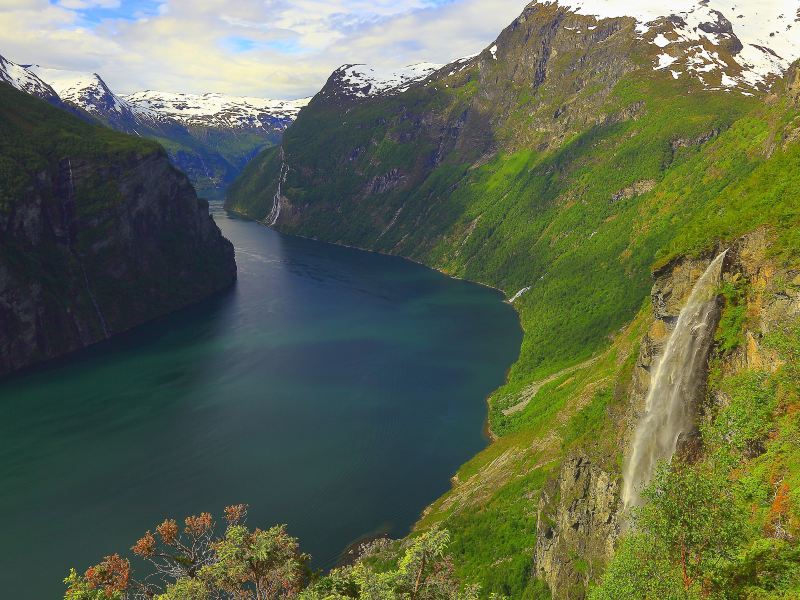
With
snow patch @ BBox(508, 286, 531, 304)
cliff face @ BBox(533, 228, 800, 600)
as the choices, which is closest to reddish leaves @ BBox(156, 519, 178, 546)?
cliff face @ BBox(533, 228, 800, 600)

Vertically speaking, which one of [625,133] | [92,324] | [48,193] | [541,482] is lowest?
[541,482]

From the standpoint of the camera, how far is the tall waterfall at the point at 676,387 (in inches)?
1705

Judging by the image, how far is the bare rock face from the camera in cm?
4562

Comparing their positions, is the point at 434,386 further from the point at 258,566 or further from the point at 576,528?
the point at 258,566

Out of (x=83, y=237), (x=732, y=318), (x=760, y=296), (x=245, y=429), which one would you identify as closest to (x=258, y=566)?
(x=732, y=318)

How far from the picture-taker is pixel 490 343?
5325 inches

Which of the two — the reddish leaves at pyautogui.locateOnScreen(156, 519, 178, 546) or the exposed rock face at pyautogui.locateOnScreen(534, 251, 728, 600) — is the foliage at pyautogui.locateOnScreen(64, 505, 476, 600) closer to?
the reddish leaves at pyautogui.locateOnScreen(156, 519, 178, 546)

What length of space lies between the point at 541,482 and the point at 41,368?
4287 inches

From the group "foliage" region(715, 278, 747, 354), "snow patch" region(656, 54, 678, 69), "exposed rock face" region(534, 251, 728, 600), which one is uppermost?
"snow patch" region(656, 54, 678, 69)

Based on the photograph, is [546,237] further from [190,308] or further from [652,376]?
[652,376]

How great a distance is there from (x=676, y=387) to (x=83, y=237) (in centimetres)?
15102

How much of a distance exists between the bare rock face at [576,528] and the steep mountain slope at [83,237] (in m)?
116

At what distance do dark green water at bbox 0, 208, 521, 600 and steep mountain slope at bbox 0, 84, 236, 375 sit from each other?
9.53 meters

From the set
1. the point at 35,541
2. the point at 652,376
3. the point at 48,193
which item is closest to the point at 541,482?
the point at 652,376
